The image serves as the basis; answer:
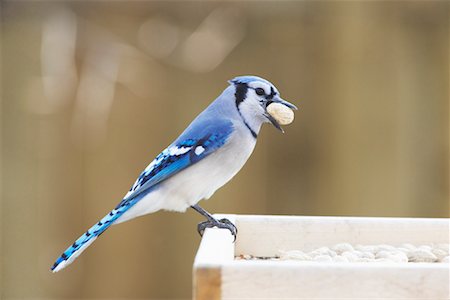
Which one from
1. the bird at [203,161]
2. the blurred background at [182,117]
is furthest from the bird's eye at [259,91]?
the blurred background at [182,117]

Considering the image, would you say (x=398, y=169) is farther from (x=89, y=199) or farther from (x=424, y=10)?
(x=89, y=199)

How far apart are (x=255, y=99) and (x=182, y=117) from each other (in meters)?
0.98

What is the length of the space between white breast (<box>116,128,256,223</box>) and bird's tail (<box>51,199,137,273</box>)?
5 centimetres

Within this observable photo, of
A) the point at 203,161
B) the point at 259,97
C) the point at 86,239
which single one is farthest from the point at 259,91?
the point at 86,239

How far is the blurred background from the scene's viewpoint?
2363 mm

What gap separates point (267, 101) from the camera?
55.2 inches

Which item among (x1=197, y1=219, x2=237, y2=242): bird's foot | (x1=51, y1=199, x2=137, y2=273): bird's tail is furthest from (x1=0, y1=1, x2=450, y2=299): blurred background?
(x1=51, y1=199, x2=137, y2=273): bird's tail

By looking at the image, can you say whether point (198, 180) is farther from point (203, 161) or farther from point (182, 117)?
point (182, 117)

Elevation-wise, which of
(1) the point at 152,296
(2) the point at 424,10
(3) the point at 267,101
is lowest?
(1) the point at 152,296

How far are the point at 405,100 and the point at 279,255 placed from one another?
113cm

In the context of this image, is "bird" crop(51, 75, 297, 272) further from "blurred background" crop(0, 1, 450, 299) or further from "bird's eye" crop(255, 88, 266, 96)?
"blurred background" crop(0, 1, 450, 299)

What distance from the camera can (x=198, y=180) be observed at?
4.60 feet

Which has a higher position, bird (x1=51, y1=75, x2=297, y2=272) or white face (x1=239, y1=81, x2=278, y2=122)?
white face (x1=239, y1=81, x2=278, y2=122)

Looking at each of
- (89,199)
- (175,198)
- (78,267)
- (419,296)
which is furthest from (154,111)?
(419,296)
